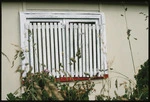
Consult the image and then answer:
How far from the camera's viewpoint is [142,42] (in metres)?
7.63

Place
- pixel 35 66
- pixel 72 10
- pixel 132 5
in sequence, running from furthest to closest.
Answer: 1. pixel 132 5
2. pixel 72 10
3. pixel 35 66

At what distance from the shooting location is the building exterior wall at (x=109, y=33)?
6668 millimetres

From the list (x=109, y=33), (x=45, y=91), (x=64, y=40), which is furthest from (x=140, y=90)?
(x=109, y=33)

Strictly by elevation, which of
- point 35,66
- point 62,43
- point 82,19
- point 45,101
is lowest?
point 45,101

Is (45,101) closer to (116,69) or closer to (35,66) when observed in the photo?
(35,66)

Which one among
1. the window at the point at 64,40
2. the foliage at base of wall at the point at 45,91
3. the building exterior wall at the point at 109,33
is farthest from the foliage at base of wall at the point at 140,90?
the window at the point at 64,40

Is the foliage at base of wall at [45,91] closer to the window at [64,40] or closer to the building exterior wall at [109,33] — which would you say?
the window at [64,40]

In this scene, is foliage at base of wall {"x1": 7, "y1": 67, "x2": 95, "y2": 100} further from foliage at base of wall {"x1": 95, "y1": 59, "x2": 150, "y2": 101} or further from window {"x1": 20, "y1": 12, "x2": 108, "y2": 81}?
window {"x1": 20, "y1": 12, "x2": 108, "y2": 81}

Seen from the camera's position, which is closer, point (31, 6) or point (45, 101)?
point (45, 101)

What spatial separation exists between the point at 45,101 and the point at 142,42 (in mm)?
4930

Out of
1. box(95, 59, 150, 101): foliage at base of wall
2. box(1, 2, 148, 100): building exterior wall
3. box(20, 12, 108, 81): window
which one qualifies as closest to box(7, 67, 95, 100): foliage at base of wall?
box(95, 59, 150, 101): foliage at base of wall

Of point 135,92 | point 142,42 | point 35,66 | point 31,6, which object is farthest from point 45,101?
point 142,42

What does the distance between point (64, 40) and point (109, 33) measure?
1.04 metres

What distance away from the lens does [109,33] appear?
7312mm
